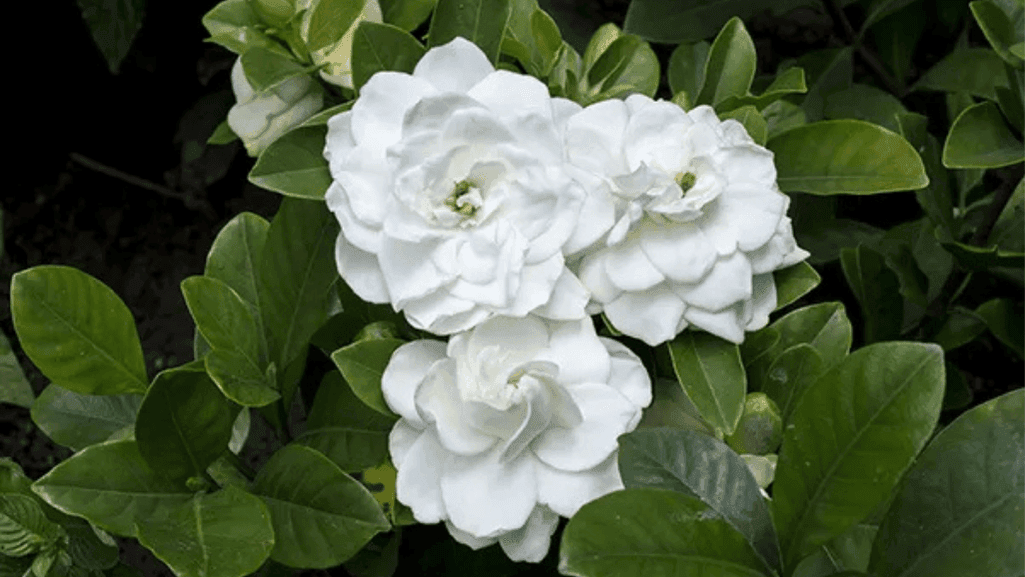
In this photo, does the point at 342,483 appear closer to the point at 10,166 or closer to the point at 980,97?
the point at 980,97

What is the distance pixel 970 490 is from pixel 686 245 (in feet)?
0.65

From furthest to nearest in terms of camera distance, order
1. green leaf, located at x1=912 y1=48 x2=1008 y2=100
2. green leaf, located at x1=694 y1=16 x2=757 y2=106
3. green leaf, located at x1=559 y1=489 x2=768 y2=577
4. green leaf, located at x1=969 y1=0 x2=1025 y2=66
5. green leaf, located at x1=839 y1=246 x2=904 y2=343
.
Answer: green leaf, located at x1=912 y1=48 x2=1008 y2=100, green leaf, located at x1=839 y1=246 x2=904 y2=343, green leaf, located at x1=969 y1=0 x2=1025 y2=66, green leaf, located at x1=694 y1=16 x2=757 y2=106, green leaf, located at x1=559 y1=489 x2=768 y2=577

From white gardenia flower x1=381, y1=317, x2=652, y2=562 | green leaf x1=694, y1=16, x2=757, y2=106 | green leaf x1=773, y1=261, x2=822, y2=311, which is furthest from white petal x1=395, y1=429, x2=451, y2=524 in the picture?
green leaf x1=694, y1=16, x2=757, y2=106

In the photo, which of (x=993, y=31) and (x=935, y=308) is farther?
(x=935, y=308)

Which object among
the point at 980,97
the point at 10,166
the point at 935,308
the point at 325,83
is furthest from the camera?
the point at 10,166

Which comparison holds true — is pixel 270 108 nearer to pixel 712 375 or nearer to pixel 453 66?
pixel 453 66

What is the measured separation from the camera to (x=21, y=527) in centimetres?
73

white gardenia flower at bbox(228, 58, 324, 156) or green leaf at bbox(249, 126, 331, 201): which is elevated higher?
green leaf at bbox(249, 126, 331, 201)

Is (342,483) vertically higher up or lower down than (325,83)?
lower down

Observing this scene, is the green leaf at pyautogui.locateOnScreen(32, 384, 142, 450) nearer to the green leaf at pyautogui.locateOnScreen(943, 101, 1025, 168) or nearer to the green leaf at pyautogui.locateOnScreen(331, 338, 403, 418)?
the green leaf at pyautogui.locateOnScreen(331, 338, 403, 418)

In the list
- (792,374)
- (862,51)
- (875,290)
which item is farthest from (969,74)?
(792,374)

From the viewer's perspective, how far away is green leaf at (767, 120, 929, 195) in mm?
744

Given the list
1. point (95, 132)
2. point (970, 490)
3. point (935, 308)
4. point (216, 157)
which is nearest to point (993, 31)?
point (935, 308)

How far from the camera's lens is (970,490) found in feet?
2.07
